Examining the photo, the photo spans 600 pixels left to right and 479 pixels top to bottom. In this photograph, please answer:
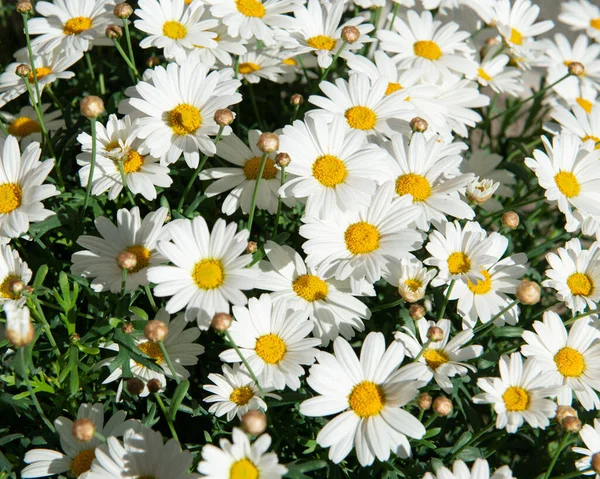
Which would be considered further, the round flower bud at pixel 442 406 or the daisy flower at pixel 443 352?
the daisy flower at pixel 443 352

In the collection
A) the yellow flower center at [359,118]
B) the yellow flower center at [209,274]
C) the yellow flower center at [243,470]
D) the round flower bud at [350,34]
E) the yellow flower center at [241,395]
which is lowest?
the yellow flower center at [241,395]

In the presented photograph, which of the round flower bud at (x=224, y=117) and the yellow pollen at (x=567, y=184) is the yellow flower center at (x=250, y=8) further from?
the yellow pollen at (x=567, y=184)

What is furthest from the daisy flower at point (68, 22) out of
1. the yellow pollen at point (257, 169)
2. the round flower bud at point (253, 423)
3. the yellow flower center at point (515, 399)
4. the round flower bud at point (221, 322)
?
the yellow flower center at point (515, 399)

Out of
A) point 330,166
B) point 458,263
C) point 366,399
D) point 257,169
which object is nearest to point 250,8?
point 257,169

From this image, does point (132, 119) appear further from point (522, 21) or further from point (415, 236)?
point (522, 21)

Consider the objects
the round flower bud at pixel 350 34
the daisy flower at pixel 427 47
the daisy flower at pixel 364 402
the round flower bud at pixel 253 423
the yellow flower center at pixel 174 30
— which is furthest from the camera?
the daisy flower at pixel 427 47

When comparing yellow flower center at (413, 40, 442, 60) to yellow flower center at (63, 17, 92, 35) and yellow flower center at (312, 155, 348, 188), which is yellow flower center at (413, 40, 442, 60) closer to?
yellow flower center at (312, 155, 348, 188)
